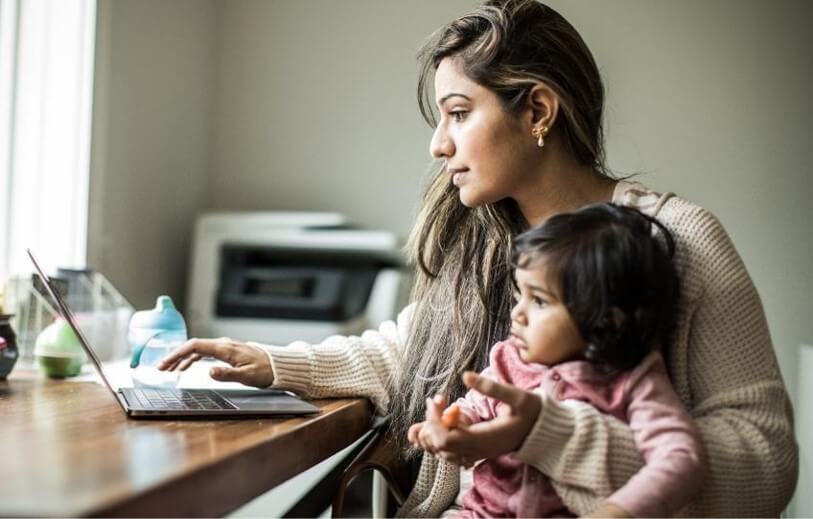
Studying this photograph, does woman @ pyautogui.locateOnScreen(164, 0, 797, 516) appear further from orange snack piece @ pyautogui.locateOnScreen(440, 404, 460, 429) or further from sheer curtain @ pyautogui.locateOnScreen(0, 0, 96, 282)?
sheer curtain @ pyautogui.locateOnScreen(0, 0, 96, 282)

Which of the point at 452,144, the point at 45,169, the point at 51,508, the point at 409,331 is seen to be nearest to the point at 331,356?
the point at 409,331

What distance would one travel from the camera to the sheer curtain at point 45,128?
85.1 inches

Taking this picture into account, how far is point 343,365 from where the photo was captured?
4.88ft

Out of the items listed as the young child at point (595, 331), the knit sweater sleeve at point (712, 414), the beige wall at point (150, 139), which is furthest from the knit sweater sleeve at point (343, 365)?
the beige wall at point (150, 139)

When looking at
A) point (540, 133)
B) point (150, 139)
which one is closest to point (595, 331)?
point (540, 133)

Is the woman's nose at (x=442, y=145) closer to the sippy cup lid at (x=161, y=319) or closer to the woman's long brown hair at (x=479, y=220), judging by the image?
the woman's long brown hair at (x=479, y=220)

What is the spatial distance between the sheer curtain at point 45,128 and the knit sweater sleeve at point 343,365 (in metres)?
0.99

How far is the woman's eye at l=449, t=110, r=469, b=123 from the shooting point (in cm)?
138

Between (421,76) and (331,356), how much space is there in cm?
51

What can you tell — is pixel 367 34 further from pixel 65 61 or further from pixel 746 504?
pixel 746 504

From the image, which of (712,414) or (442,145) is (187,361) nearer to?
(442,145)

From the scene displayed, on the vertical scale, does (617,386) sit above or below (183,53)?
below

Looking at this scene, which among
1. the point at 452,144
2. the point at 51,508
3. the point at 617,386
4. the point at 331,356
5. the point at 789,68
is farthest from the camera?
the point at 789,68

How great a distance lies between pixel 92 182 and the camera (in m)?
2.44
